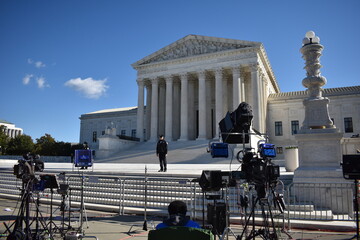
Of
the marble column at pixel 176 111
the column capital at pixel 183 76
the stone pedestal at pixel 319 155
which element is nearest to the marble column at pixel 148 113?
the marble column at pixel 176 111

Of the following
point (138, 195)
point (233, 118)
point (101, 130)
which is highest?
point (101, 130)

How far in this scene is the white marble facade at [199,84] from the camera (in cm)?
4094

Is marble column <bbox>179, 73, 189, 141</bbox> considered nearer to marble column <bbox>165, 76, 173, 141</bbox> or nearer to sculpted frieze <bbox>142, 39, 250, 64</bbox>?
marble column <bbox>165, 76, 173, 141</bbox>

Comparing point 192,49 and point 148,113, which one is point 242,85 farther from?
point 148,113

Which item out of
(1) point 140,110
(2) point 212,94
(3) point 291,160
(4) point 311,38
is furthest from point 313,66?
(1) point 140,110

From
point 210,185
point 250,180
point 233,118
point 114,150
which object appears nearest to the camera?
point 250,180

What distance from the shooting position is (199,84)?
142ft

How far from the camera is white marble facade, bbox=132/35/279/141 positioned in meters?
40.9

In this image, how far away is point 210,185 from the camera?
252 inches

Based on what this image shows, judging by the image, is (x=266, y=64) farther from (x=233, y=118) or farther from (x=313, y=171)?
(x=233, y=118)

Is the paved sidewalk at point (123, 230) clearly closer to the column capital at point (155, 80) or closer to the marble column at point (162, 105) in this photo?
the column capital at point (155, 80)

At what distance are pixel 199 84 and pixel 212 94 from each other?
16.9 feet

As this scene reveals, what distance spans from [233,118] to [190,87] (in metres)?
39.8

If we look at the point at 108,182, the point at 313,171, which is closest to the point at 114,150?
the point at 108,182
